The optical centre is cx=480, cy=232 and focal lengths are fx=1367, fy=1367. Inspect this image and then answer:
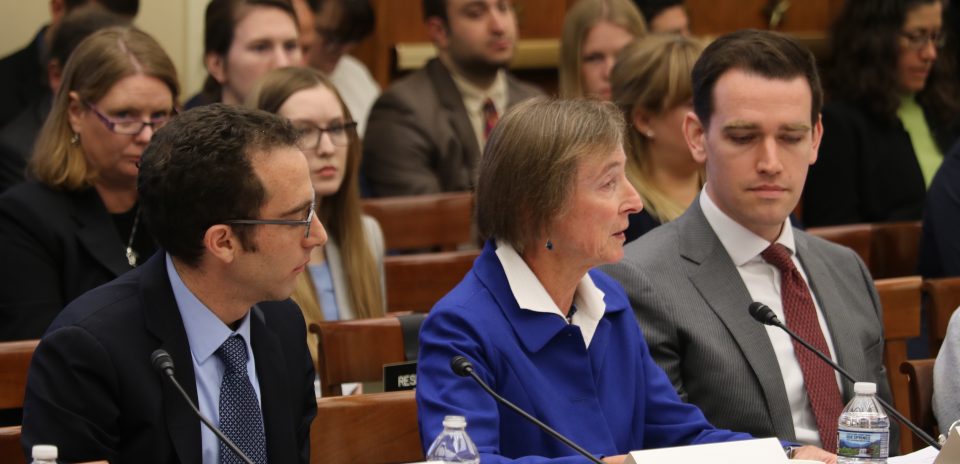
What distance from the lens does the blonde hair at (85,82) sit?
3.35 metres

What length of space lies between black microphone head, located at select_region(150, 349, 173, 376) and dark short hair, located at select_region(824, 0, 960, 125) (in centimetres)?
354

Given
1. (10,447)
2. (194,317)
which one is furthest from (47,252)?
(194,317)

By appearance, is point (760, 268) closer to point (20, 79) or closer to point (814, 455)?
point (814, 455)

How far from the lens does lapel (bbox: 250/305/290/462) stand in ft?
7.41

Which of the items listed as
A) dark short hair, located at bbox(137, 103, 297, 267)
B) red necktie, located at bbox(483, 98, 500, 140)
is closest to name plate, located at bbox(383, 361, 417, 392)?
dark short hair, located at bbox(137, 103, 297, 267)

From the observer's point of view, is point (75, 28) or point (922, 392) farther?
point (75, 28)

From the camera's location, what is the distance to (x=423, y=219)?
4.36 meters

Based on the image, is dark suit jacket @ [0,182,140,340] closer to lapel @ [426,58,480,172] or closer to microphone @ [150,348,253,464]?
microphone @ [150,348,253,464]

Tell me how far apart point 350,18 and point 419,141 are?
841 mm

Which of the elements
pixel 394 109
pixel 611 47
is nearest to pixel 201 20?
pixel 394 109

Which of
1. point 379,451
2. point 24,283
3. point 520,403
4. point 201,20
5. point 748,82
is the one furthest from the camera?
point 201,20

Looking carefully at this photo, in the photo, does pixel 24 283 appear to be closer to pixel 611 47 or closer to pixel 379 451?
pixel 379 451

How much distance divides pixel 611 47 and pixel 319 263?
172 centimetres

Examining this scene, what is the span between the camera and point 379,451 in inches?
98.4
